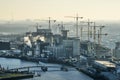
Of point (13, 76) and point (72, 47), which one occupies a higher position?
point (72, 47)

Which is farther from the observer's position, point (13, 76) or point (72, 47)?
point (72, 47)

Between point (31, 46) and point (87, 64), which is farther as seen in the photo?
point (31, 46)

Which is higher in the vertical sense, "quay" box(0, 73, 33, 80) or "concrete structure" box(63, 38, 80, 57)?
"concrete structure" box(63, 38, 80, 57)

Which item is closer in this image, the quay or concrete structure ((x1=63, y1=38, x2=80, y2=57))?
the quay

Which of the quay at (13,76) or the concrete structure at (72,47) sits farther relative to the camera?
the concrete structure at (72,47)

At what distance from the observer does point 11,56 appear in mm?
30672

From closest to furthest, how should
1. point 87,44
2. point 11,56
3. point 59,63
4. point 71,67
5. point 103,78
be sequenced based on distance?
point 103,78
point 71,67
point 59,63
point 11,56
point 87,44

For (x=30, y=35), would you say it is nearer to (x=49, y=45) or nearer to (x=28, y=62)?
(x=49, y=45)

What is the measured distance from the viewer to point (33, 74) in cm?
2139

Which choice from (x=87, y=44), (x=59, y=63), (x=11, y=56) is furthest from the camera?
(x=87, y=44)

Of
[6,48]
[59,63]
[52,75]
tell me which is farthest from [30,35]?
[52,75]

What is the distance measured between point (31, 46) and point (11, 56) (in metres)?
3.74

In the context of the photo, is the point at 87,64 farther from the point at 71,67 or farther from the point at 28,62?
the point at 28,62

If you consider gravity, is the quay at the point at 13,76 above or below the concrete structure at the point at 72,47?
below
